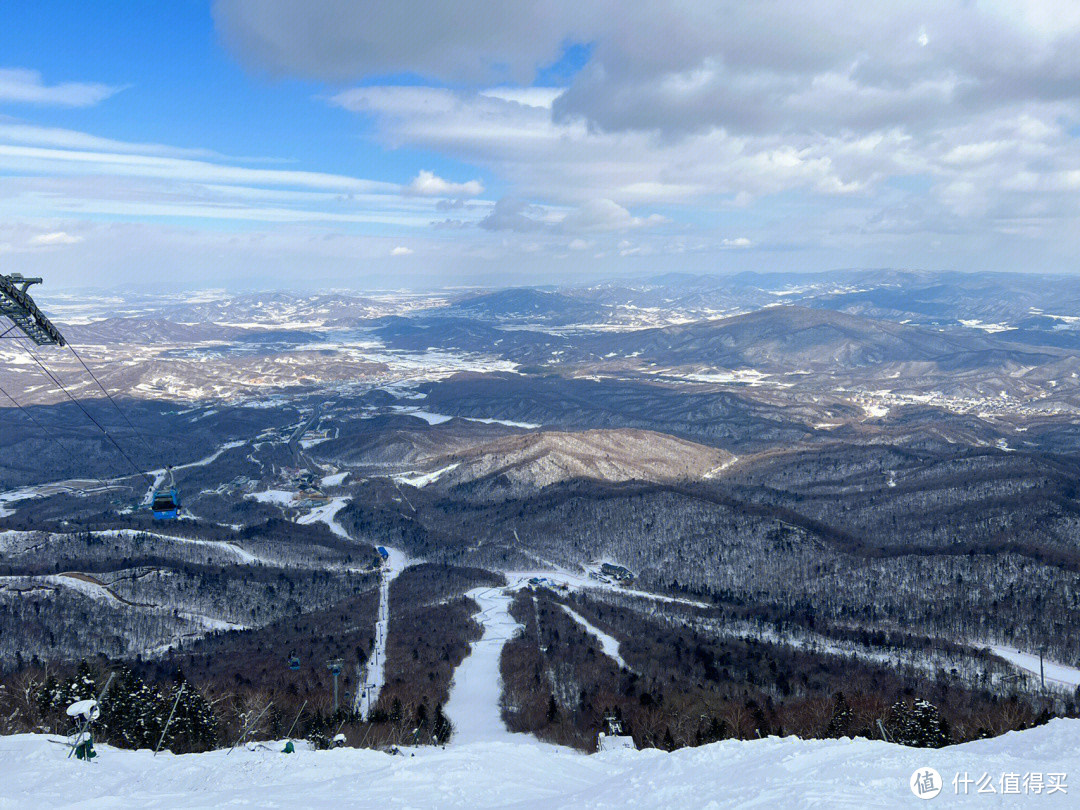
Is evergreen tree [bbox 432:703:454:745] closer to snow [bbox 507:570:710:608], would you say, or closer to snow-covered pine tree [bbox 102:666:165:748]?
snow-covered pine tree [bbox 102:666:165:748]

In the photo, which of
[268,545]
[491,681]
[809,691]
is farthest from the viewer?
[268,545]

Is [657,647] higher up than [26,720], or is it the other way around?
[26,720]

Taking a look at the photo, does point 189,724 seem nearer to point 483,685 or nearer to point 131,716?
point 131,716

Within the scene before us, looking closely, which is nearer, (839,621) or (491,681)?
(491,681)

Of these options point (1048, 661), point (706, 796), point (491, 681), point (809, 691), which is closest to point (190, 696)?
point (491, 681)

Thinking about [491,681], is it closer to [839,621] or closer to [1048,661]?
[839,621]

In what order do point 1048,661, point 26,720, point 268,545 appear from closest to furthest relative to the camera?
point 26,720
point 1048,661
point 268,545

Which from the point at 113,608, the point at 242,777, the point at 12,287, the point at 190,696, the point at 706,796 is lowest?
the point at 113,608

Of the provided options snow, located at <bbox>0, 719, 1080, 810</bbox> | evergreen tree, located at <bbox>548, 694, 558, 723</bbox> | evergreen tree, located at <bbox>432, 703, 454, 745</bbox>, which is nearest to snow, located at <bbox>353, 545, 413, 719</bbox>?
evergreen tree, located at <bbox>432, 703, 454, 745</bbox>
